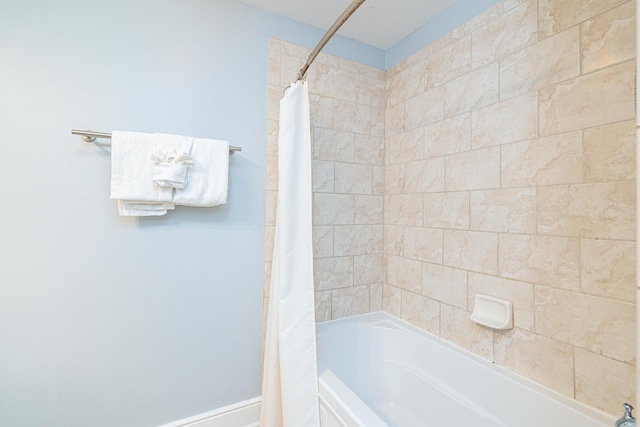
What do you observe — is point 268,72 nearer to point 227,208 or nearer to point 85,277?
point 227,208

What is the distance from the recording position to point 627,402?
95 centimetres

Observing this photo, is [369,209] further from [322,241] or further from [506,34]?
[506,34]

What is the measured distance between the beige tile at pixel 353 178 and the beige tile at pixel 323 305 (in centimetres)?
66

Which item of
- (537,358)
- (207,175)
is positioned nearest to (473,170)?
(537,358)

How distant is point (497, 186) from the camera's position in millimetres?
1336

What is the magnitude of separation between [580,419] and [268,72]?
6.70 feet

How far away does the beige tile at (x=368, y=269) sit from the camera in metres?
1.91

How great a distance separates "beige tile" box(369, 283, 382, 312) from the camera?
1.97 meters

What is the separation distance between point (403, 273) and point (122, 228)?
1580mm

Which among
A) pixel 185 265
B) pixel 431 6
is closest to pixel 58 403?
pixel 185 265

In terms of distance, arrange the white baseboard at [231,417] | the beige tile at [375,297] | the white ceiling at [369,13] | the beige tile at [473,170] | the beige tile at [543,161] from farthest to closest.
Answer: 1. the beige tile at [375,297]
2. the white ceiling at [369,13]
3. the white baseboard at [231,417]
4. the beige tile at [473,170]
5. the beige tile at [543,161]

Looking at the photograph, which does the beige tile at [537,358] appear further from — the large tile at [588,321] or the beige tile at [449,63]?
the beige tile at [449,63]

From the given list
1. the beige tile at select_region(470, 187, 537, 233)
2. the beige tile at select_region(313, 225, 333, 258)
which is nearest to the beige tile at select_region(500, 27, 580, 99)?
the beige tile at select_region(470, 187, 537, 233)

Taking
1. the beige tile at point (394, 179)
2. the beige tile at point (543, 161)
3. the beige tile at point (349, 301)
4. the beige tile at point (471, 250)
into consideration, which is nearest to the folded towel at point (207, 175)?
the beige tile at point (349, 301)
